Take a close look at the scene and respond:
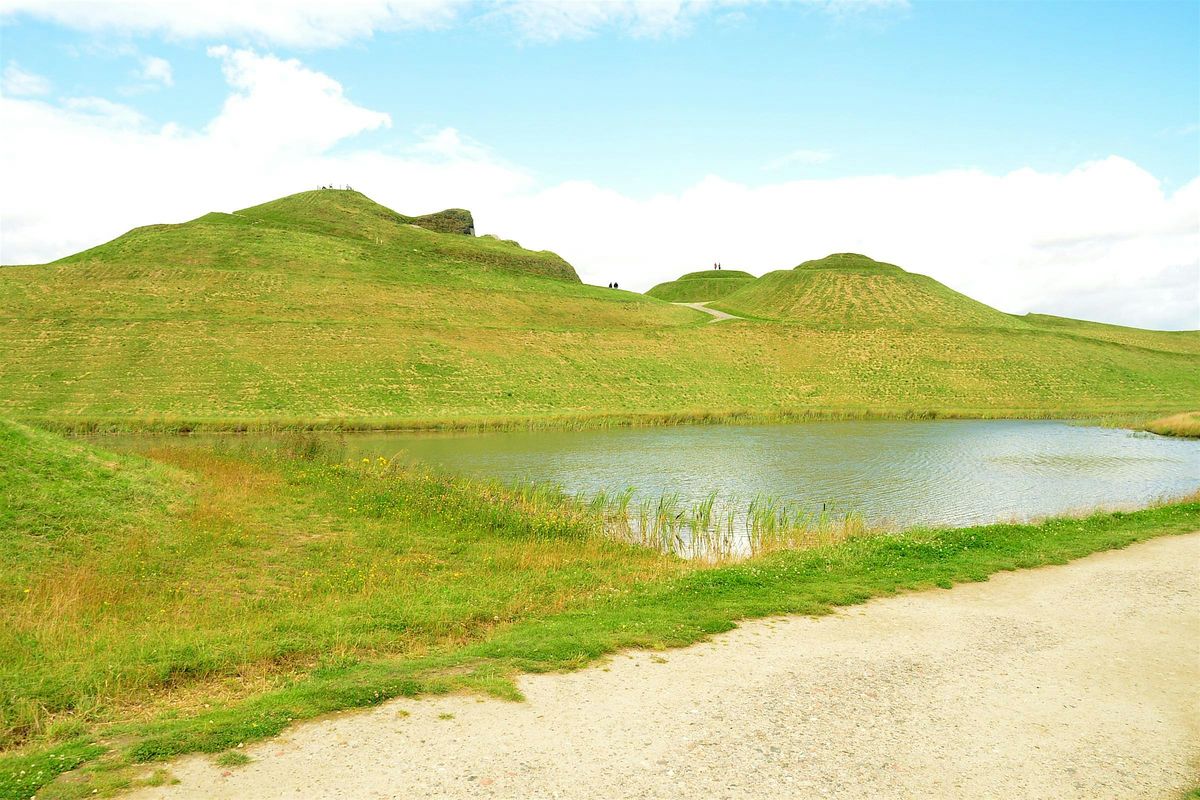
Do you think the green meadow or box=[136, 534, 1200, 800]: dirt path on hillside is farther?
the green meadow

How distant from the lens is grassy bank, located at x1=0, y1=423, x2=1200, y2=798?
32.1 ft

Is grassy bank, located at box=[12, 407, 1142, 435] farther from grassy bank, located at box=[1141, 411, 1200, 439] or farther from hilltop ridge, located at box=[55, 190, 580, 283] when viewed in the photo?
hilltop ridge, located at box=[55, 190, 580, 283]

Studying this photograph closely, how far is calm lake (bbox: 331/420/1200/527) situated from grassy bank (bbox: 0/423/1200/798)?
5553 mm

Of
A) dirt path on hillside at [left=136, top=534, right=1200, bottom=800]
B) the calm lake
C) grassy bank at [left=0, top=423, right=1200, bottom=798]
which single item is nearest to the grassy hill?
the calm lake

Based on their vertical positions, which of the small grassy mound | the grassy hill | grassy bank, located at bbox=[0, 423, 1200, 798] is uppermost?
the small grassy mound

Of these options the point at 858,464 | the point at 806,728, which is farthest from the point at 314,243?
the point at 806,728

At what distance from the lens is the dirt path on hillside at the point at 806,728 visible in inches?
304

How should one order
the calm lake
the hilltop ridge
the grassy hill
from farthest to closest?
the hilltop ridge → the grassy hill → the calm lake

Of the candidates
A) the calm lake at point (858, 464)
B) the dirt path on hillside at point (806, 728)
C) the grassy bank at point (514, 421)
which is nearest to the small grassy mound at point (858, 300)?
the grassy bank at point (514, 421)

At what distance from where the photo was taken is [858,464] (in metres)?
40.0

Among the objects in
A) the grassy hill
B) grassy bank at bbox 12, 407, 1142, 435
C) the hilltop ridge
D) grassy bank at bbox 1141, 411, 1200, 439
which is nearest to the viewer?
grassy bank at bbox 12, 407, 1142, 435

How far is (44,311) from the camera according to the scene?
82812 millimetres

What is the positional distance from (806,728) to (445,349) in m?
80.9

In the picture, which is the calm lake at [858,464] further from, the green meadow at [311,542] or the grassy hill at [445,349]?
the grassy hill at [445,349]
